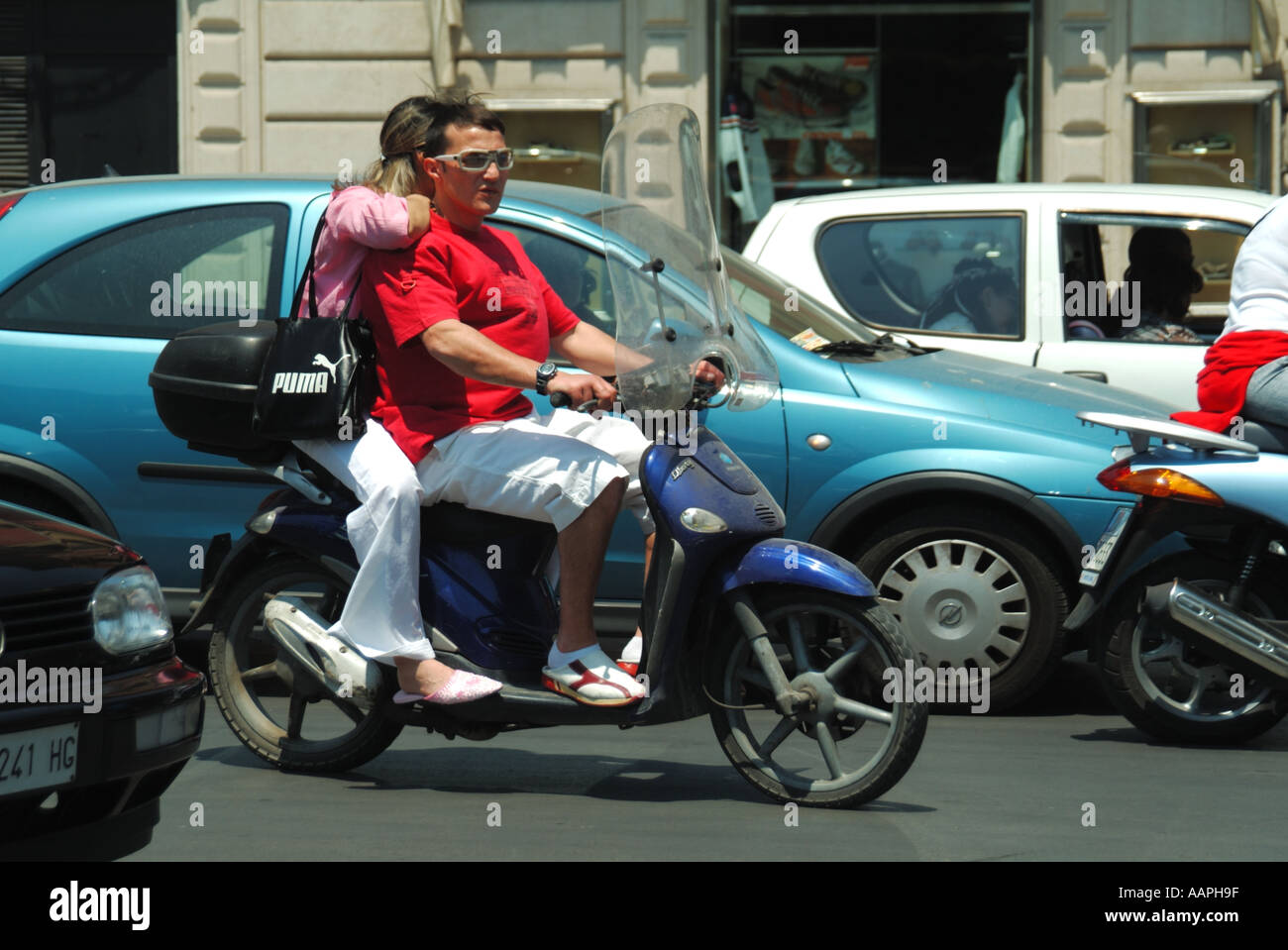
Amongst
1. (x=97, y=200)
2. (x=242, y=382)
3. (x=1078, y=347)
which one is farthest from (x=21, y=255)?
(x=1078, y=347)

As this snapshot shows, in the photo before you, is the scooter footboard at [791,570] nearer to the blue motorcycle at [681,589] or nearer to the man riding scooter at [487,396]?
the blue motorcycle at [681,589]

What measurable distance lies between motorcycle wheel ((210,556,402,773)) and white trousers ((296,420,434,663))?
0.32 m

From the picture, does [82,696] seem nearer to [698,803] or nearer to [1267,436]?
[698,803]

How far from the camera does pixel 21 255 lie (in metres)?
6.34

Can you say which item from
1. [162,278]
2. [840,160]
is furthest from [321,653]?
[840,160]

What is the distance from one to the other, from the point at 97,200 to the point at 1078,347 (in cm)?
372

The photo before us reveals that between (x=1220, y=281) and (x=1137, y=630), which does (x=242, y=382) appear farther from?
(x=1220, y=281)

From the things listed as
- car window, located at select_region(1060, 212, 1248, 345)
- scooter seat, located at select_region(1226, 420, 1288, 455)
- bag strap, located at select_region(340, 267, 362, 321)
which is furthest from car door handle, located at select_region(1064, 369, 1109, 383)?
bag strap, located at select_region(340, 267, 362, 321)

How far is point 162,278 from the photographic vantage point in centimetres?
630

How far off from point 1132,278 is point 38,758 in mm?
5161

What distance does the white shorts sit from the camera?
184 inches

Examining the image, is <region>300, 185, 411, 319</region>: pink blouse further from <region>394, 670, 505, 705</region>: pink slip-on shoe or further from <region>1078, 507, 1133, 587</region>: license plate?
<region>1078, 507, 1133, 587</region>: license plate

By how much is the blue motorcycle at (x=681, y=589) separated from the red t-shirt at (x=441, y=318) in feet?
0.82

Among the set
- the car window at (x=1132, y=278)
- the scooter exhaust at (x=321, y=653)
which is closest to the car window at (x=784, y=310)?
the car window at (x=1132, y=278)
